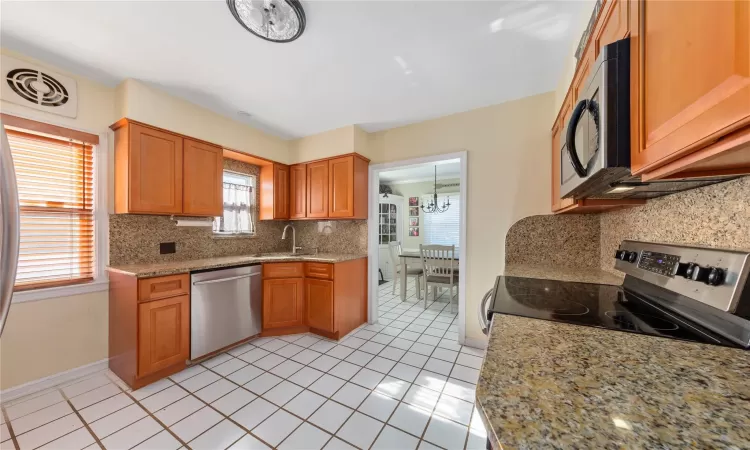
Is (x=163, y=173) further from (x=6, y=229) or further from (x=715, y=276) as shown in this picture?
(x=715, y=276)

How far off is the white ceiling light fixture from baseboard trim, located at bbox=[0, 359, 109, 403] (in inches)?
110

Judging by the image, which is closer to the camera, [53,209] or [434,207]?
[53,209]

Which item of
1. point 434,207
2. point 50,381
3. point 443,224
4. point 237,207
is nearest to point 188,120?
point 237,207

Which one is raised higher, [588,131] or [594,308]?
[588,131]

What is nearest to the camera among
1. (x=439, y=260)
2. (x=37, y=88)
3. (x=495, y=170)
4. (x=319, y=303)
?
(x=37, y=88)

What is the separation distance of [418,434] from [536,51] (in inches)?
99.8

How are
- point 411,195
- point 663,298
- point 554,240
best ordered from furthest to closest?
point 411,195 → point 554,240 → point 663,298

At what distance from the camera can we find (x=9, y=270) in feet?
2.07

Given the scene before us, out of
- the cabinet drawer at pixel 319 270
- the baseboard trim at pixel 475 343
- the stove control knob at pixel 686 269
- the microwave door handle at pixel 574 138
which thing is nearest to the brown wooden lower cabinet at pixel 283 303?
the cabinet drawer at pixel 319 270

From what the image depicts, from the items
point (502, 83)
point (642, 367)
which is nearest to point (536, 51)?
point (502, 83)

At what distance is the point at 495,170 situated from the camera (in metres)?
2.47

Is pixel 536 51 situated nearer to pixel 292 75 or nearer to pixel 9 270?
pixel 292 75

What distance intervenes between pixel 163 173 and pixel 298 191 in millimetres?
1395

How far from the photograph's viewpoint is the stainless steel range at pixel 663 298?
68 cm
